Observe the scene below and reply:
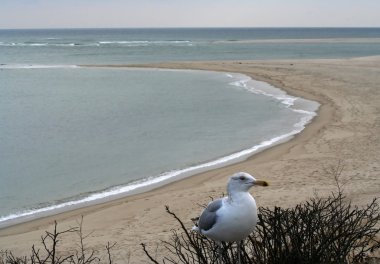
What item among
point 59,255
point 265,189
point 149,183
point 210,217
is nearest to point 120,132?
point 149,183

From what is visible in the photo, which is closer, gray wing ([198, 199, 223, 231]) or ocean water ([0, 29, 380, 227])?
gray wing ([198, 199, 223, 231])

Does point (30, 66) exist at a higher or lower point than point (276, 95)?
lower

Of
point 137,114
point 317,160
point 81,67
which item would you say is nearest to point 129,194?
point 317,160

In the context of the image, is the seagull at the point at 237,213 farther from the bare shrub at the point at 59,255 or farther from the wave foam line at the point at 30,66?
the wave foam line at the point at 30,66

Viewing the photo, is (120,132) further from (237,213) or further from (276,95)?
(237,213)

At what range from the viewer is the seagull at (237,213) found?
4117 millimetres

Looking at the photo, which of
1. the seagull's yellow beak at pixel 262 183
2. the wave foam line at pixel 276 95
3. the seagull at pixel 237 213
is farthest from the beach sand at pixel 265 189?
the seagull's yellow beak at pixel 262 183

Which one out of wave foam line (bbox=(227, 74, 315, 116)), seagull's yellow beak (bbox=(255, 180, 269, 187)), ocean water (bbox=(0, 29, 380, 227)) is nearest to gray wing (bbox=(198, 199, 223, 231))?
seagull's yellow beak (bbox=(255, 180, 269, 187))

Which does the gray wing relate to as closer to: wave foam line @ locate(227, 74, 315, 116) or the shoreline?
the shoreline

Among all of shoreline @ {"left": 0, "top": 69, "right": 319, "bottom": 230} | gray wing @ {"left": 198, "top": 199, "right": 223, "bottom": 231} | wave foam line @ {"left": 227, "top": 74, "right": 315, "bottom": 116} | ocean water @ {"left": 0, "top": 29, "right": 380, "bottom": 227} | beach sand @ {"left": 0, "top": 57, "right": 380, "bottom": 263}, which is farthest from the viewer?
wave foam line @ {"left": 227, "top": 74, "right": 315, "bottom": 116}

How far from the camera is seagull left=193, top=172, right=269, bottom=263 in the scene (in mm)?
4117

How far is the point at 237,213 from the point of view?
4121mm

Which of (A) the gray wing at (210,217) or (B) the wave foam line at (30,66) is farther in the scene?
(B) the wave foam line at (30,66)

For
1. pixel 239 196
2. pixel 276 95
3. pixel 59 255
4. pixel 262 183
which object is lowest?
pixel 276 95
